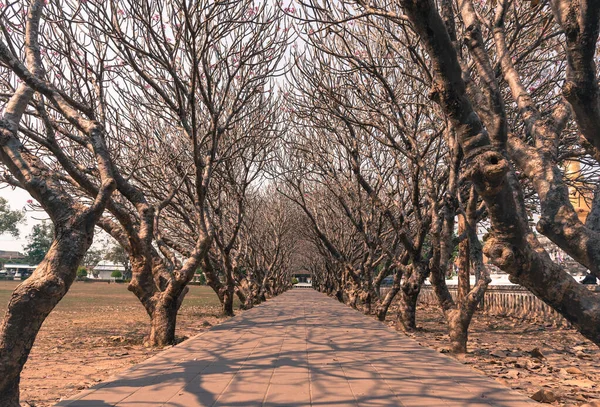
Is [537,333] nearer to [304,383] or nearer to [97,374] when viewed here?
[304,383]

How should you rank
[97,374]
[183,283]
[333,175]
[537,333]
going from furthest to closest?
[333,175] → [537,333] → [183,283] → [97,374]

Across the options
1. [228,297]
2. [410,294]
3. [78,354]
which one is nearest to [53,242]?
[78,354]

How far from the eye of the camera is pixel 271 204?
2731cm

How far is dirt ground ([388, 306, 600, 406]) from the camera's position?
518cm

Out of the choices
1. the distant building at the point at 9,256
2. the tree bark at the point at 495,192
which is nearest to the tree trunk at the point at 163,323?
the tree bark at the point at 495,192

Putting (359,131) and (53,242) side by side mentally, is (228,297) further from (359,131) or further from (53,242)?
(53,242)

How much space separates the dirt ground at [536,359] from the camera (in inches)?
204

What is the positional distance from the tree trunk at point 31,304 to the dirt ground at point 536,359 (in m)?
4.87

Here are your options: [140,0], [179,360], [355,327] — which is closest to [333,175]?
[355,327]

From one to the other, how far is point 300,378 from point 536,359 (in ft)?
14.3

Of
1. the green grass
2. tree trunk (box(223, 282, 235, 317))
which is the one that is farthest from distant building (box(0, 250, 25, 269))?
tree trunk (box(223, 282, 235, 317))

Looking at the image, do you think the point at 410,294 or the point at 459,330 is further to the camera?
the point at 410,294

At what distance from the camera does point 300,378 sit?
516cm

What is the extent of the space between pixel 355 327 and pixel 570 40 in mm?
8159
